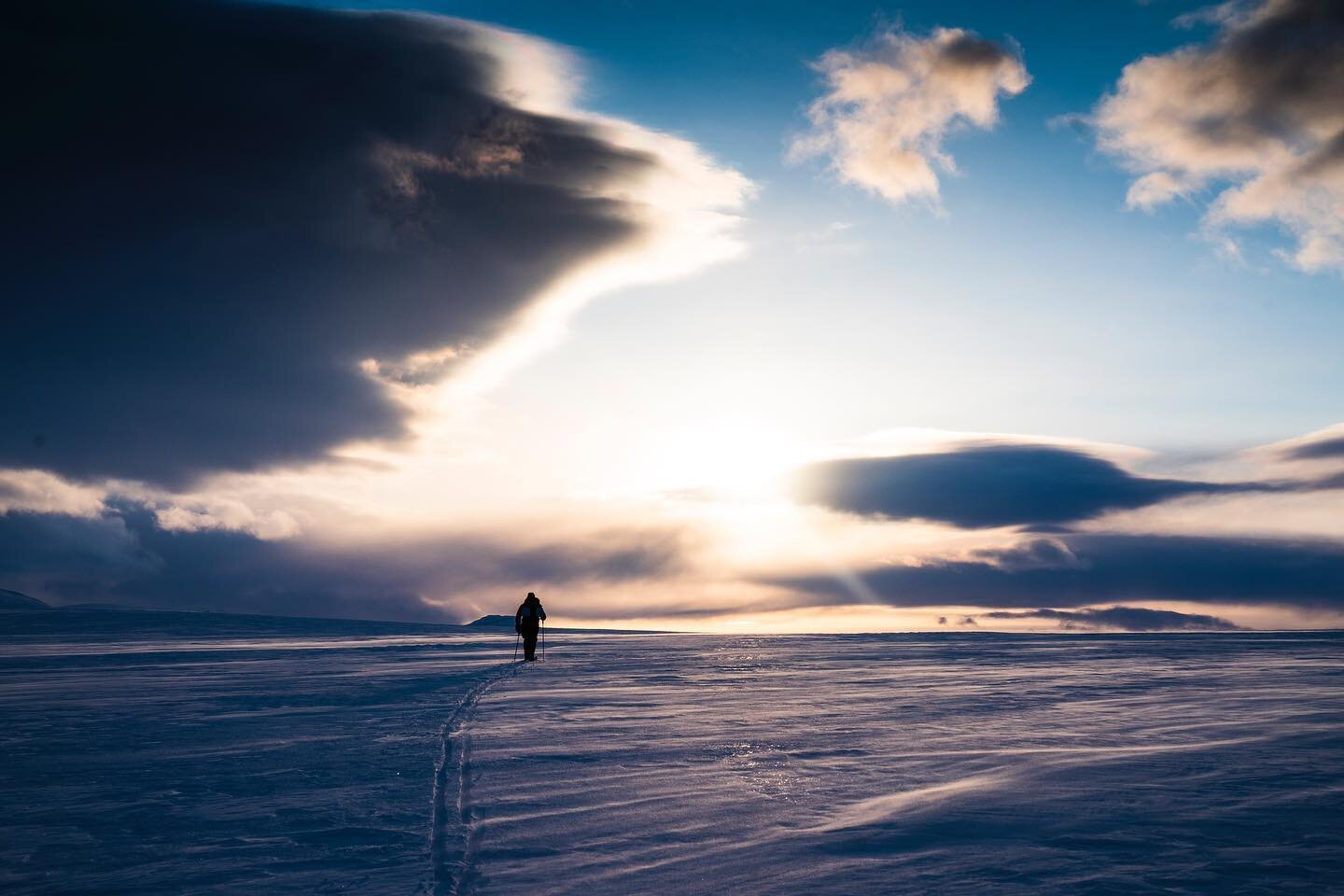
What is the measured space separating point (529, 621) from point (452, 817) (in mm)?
20420

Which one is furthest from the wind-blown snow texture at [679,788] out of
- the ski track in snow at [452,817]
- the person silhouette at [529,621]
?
the person silhouette at [529,621]

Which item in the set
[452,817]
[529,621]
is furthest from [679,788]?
[529,621]

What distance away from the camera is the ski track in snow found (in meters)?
5.88

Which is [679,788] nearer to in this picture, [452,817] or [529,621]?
[452,817]

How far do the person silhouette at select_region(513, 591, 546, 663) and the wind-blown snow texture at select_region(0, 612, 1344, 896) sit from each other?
9.05 meters

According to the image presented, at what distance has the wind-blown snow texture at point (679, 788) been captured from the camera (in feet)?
19.6

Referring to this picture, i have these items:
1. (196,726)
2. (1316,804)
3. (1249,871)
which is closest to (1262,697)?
(1316,804)

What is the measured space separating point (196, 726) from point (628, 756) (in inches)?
287

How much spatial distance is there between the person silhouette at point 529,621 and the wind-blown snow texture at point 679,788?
905 cm

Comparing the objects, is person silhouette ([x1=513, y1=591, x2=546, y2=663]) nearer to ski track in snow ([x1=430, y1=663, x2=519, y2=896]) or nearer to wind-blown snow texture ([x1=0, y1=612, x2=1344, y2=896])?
wind-blown snow texture ([x1=0, y1=612, x2=1344, y2=896])

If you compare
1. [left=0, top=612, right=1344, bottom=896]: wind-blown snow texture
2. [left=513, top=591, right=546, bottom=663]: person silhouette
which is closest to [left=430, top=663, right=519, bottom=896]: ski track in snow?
[left=0, top=612, right=1344, bottom=896]: wind-blown snow texture

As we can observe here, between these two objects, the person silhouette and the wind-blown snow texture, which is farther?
the person silhouette

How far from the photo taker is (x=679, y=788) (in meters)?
8.52

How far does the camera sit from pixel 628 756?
33.2 ft
